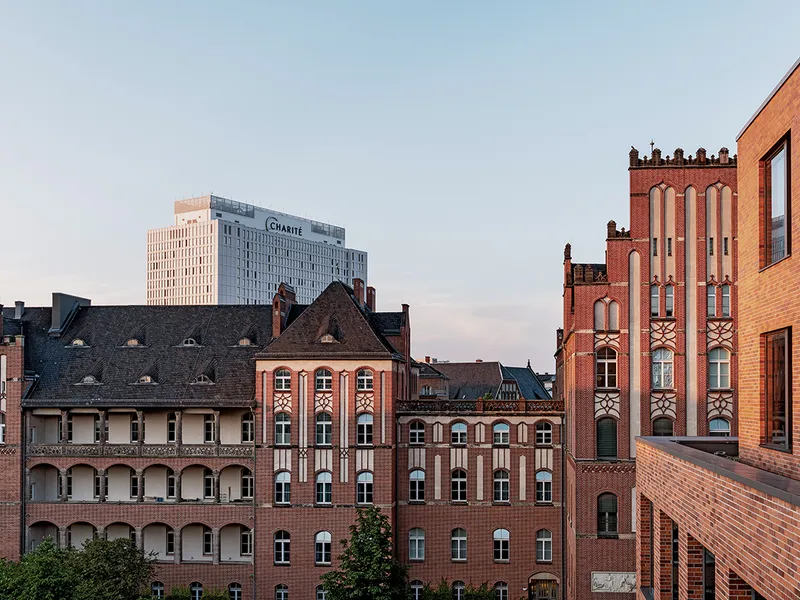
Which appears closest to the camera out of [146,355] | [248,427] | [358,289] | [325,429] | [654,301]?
[654,301]

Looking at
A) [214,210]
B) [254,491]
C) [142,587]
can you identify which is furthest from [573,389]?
[214,210]

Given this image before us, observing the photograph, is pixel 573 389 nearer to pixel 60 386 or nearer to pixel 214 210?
pixel 60 386

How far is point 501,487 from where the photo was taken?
50500mm

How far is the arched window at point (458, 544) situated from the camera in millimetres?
50344

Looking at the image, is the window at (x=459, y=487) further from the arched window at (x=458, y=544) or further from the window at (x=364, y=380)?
the window at (x=364, y=380)

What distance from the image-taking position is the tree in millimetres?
42625

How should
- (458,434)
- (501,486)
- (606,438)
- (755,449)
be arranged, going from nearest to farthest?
1. (755,449)
2. (606,438)
3. (501,486)
4. (458,434)

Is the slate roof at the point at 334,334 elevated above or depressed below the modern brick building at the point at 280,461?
above

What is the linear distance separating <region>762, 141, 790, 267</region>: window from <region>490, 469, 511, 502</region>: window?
1461 inches

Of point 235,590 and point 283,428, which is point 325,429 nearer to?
point 283,428

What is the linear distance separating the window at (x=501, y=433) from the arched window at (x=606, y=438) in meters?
9.46

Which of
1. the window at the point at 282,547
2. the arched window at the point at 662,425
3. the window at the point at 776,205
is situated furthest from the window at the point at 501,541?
the window at the point at 776,205

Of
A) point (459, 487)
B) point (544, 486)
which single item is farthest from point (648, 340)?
point (459, 487)

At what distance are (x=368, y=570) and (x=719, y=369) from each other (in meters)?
19.1
